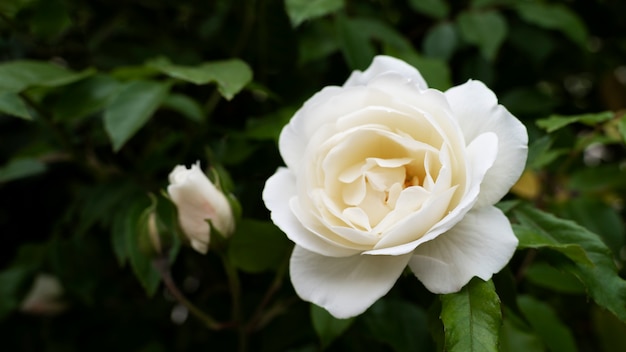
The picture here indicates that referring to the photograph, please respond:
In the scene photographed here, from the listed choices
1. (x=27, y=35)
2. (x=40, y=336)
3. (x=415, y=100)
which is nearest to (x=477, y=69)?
(x=415, y=100)

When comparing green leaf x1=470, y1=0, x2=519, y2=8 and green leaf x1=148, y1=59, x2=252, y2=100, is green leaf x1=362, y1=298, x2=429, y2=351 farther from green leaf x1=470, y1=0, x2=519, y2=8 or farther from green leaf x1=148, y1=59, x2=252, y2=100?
green leaf x1=470, y1=0, x2=519, y2=8

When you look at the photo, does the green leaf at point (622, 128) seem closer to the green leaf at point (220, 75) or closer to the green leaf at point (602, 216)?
the green leaf at point (602, 216)

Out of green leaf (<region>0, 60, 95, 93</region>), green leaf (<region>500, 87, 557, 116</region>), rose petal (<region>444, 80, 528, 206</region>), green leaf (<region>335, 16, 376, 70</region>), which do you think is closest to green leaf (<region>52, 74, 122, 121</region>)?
green leaf (<region>0, 60, 95, 93</region>)

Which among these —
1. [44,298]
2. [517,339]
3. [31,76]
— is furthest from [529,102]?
[44,298]

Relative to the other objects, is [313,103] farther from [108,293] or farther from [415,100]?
[108,293]

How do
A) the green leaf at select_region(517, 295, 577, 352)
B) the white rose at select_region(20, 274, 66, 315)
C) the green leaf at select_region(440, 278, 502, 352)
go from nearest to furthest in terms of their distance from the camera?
the green leaf at select_region(440, 278, 502, 352) → the green leaf at select_region(517, 295, 577, 352) → the white rose at select_region(20, 274, 66, 315)
